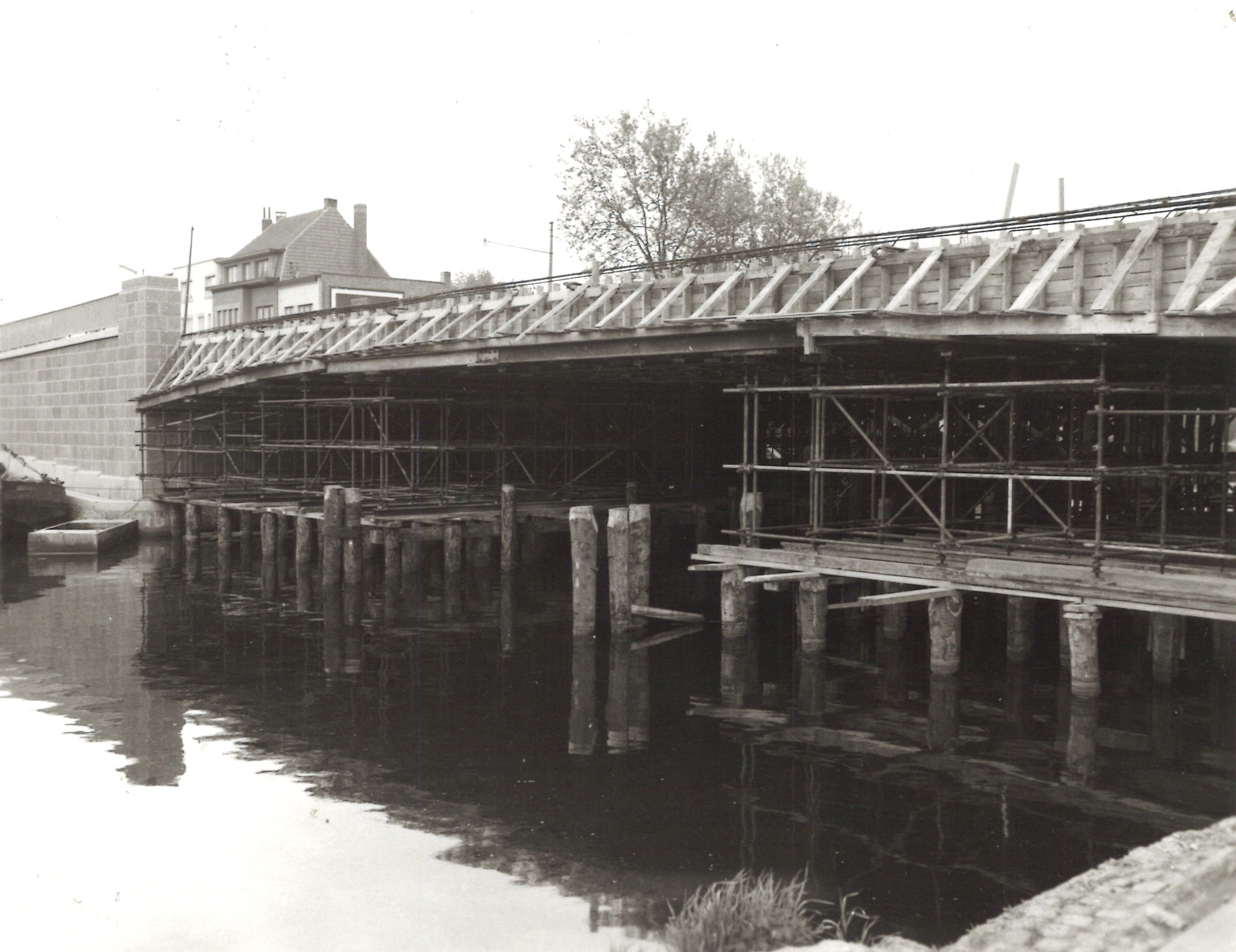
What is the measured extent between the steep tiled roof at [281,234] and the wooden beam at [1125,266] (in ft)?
179

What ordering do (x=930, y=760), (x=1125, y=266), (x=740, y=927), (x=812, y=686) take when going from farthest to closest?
1. (x=812, y=686)
2. (x=1125, y=266)
3. (x=930, y=760)
4. (x=740, y=927)

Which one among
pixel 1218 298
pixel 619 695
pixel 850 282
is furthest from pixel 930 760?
pixel 850 282

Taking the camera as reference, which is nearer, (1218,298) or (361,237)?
(1218,298)

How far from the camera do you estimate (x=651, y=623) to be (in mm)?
20781

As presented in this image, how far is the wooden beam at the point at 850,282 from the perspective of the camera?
16750mm

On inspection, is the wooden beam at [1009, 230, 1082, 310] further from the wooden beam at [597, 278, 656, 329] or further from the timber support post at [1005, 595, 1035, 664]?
the wooden beam at [597, 278, 656, 329]

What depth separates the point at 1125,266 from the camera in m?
13.7

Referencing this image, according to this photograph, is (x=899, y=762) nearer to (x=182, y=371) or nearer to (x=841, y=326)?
(x=841, y=326)

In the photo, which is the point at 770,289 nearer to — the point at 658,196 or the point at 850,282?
the point at 850,282

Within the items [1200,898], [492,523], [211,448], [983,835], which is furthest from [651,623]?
[211,448]

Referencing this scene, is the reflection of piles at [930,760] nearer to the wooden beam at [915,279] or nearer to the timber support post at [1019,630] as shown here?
the timber support post at [1019,630]

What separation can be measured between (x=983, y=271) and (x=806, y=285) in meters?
2.93

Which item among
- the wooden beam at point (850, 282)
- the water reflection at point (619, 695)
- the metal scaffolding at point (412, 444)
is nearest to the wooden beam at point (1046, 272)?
the wooden beam at point (850, 282)

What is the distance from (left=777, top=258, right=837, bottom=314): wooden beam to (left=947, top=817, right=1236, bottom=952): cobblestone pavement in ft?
36.2
